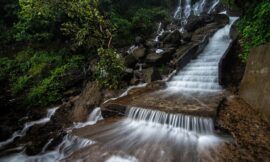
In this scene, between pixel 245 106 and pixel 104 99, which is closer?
pixel 245 106

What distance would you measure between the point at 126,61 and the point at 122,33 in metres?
5.95

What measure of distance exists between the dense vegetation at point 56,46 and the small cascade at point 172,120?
2805 millimetres

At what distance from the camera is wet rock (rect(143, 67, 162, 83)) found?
28.7 ft

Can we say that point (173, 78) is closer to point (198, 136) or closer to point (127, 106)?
point (127, 106)

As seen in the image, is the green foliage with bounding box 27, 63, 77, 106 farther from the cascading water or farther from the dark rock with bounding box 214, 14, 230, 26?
the dark rock with bounding box 214, 14, 230, 26

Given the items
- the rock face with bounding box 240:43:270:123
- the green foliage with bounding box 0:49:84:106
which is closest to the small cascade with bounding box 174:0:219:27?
the green foliage with bounding box 0:49:84:106

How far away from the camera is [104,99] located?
7840mm

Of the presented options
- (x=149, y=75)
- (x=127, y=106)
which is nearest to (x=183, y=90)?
(x=149, y=75)

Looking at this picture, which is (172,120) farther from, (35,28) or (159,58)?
(35,28)

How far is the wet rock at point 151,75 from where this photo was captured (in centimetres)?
874

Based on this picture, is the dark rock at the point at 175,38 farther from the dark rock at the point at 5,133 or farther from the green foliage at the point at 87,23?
the dark rock at the point at 5,133

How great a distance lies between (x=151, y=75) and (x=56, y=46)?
8577 mm

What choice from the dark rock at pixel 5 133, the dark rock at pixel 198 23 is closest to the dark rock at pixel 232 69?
the dark rock at pixel 198 23

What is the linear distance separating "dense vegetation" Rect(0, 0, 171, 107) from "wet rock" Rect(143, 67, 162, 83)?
4.14 ft
